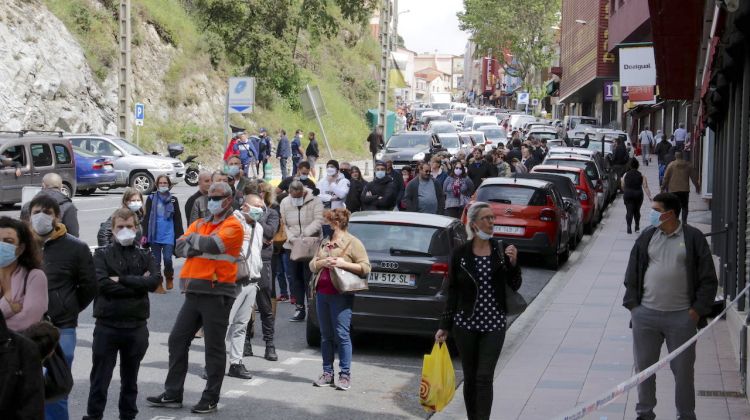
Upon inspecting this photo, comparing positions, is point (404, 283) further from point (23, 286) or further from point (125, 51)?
point (125, 51)

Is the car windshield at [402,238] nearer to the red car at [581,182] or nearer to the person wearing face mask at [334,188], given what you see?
the person wearing face mask at [334,188]

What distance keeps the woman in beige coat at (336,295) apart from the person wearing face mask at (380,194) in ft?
28.3

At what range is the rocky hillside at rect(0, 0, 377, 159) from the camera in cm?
3825

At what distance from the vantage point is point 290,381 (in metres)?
10.5

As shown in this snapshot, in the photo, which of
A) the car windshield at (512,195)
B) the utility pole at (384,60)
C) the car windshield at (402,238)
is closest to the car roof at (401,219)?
the car windshield at (402,238)

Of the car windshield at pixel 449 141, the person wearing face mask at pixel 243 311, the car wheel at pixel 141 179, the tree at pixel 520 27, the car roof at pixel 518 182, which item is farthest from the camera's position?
the tree at pixel 520 27

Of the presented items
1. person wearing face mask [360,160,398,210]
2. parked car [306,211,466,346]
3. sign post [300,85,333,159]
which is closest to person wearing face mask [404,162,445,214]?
person wearing face mask [360,160,398,210]

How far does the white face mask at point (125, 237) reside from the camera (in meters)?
8.32

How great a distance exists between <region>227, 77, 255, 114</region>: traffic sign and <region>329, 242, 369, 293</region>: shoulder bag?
2433 centimetres

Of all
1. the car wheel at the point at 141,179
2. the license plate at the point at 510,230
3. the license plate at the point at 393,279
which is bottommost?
the license plate at the point at 510,230

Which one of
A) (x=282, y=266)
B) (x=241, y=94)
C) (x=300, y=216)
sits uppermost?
(x=241, y=94)

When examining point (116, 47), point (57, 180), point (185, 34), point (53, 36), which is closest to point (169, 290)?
point (57, 180)

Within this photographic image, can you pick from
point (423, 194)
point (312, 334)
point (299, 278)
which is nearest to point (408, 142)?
point (423, 194)

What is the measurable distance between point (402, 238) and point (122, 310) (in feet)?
14.6
